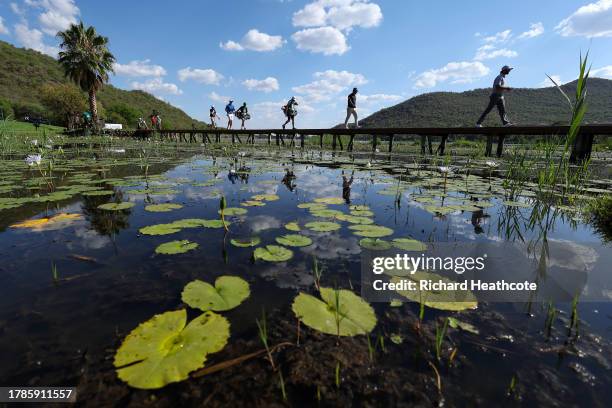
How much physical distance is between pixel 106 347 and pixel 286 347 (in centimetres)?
73

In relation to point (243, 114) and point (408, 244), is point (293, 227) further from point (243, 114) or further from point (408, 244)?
point (243, 114)

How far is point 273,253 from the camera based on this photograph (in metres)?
2.04

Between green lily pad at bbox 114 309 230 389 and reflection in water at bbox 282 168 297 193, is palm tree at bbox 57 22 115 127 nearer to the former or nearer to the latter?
reflection in water at bbox 282 168 297 193

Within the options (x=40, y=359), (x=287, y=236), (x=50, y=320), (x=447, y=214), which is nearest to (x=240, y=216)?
(x=287, y=236)

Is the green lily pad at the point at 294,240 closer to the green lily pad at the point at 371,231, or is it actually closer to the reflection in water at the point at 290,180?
the green lily pad at the point at 371,231

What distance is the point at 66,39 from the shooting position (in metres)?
27.5

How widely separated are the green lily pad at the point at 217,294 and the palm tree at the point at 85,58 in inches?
1335

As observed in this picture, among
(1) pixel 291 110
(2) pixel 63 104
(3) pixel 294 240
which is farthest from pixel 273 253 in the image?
(2) pixel 63 104

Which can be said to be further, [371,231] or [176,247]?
[371,231]

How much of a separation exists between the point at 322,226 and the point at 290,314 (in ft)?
4.00

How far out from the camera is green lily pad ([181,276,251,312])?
1.42 m

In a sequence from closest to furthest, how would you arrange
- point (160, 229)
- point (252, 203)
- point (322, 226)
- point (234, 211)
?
point (160, 229) → point (322, 226) → point (234, 211) → point (252, 203)

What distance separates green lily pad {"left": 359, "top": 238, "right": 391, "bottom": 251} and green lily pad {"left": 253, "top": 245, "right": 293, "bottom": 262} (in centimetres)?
58

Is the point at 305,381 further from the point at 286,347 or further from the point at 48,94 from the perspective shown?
the point at 48,94
